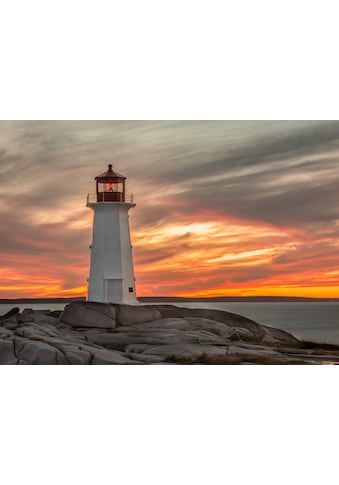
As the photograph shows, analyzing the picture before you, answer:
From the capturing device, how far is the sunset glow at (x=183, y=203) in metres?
21.8

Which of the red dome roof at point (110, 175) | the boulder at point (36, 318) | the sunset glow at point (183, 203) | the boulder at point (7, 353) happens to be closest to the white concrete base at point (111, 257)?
the sunset glow at point (183, 203)

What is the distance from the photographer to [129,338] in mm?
18984

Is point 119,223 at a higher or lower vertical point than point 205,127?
lower

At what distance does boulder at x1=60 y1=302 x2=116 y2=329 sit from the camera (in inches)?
802

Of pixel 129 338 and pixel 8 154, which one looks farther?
pixel 8 154

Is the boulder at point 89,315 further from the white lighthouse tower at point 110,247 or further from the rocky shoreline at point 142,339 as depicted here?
the white lighthouse tower at point 110,247

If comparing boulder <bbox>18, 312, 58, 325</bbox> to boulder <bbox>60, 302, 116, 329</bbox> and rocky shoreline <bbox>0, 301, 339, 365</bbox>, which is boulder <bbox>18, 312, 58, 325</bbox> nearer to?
rocky shoreline <bbox>0, 301, 339, 365</bbox>

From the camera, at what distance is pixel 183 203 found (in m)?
22.4

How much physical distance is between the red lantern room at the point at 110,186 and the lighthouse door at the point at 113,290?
199 centimetres

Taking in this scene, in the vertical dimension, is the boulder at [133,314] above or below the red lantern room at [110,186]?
below

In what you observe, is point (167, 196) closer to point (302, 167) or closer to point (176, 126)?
point (176, 126)
